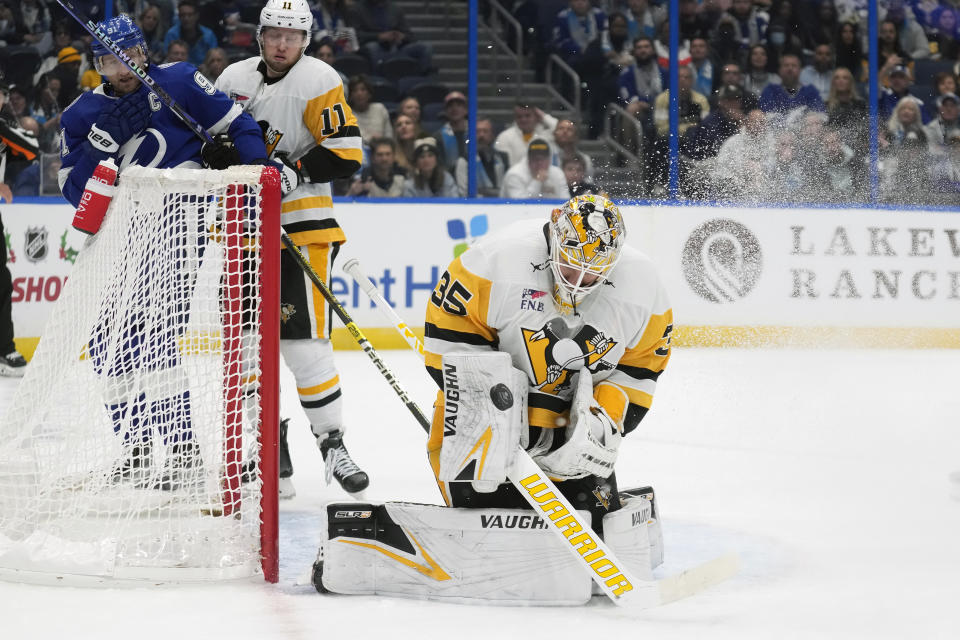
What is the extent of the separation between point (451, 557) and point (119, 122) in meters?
1.36

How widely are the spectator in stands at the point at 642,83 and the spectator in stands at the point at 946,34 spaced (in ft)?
6.16

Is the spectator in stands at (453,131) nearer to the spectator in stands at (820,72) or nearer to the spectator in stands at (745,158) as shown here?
the spectator in stands at (745,158)

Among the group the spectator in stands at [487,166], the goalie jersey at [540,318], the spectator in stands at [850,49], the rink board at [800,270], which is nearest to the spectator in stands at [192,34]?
the spectator in stands at [487,166]

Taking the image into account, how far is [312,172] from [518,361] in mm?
1015

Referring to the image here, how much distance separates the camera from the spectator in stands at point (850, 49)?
7.74 metres

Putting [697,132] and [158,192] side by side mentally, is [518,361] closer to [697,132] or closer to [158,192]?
[158,192]

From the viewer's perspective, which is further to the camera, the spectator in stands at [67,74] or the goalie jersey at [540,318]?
the spectator in stands at [67,74]

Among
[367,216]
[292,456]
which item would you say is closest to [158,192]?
[292,456]

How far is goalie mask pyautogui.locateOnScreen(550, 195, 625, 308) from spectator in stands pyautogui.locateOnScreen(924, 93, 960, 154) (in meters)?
5.82

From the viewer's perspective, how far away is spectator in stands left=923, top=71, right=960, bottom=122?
775cm

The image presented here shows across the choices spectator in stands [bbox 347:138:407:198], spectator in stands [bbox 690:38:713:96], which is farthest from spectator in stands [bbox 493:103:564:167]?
spectator in stands [bbox 690:38:713:96]

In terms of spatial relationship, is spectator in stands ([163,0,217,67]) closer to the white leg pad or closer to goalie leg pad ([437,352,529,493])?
goalie leg pad ([437,352,529,493])

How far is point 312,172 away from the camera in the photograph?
3.31 metres

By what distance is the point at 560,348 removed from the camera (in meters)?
2.54
